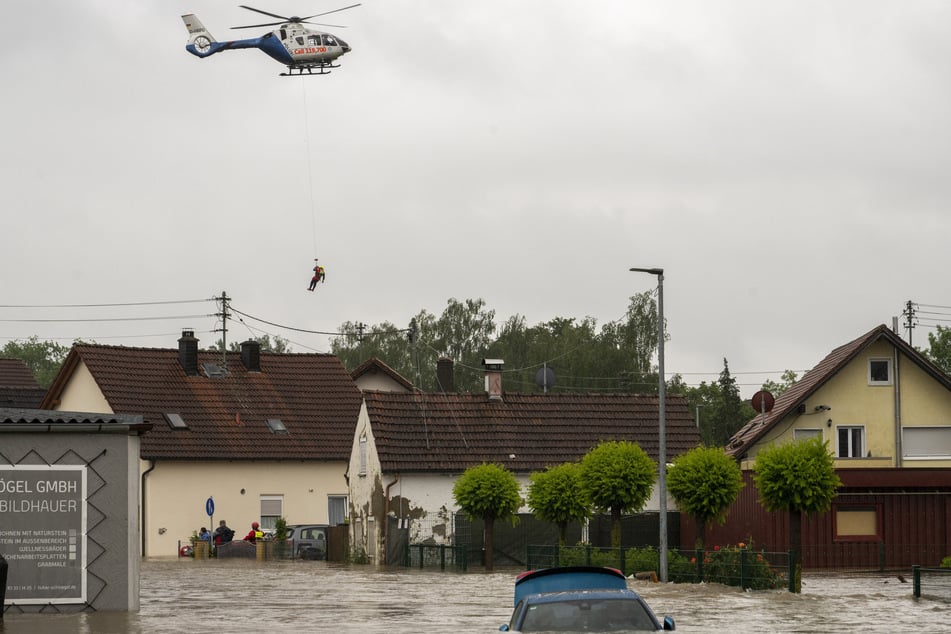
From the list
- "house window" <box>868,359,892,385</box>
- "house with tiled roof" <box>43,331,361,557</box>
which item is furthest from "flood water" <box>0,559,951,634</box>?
"house with tiled roof" <box>43,331,361,557</box>

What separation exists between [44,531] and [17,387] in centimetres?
5837

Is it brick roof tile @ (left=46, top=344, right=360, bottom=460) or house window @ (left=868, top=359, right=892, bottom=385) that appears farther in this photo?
brick roof tile @ (left=46, top=344, right=360, bottom=460)

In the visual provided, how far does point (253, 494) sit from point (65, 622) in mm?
39107

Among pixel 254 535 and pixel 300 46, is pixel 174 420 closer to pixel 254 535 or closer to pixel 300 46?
pixel 254 535

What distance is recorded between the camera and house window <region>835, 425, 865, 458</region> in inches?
2036

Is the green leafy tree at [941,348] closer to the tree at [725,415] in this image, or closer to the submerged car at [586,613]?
the tree at [725,415]

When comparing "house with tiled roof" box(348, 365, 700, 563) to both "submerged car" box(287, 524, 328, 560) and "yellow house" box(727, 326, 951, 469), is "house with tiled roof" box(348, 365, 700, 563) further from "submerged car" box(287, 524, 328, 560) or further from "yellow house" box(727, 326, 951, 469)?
"yellow house" box(727, 326, 951, 469)

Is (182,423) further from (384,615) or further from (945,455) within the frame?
(384,615)

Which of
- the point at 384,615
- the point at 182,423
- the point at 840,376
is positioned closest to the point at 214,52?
the point at 182,423

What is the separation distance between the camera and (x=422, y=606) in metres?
31.5

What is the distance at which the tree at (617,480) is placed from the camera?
4178 centimetres

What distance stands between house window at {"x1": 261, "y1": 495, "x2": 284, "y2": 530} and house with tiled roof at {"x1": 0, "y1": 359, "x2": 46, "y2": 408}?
64.2ft

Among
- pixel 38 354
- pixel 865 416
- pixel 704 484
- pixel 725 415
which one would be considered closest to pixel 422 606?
pixel 704 484

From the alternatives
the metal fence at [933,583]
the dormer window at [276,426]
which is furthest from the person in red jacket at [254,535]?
the metal fence at [933,583]
